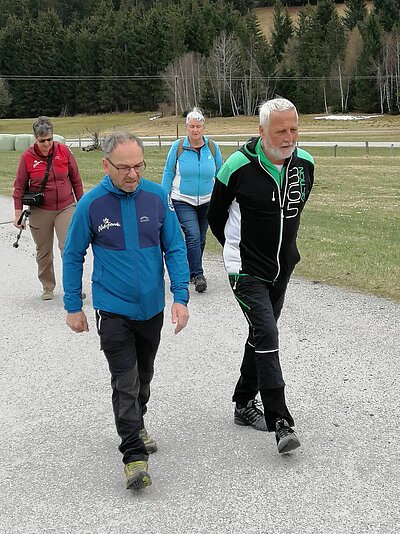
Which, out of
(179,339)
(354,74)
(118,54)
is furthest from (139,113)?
(179,339)

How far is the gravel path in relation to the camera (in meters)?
3.32

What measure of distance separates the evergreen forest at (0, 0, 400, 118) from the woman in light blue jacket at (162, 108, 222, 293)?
261 ft

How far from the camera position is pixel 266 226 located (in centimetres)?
396

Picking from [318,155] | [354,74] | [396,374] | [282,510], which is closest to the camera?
[282,510]

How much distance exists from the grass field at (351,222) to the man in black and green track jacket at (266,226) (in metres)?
3.37

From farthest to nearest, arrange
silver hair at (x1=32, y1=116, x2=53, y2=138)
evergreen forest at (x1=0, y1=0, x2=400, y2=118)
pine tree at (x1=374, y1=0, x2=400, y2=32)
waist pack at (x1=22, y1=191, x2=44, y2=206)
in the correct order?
pine tree at (x1=374, y1=0, x2=400, y2=32)
evergreen forest at (x1=0, y1=0, x2=400, y2=118)
waist pack at (x1=22, y1=191, x2=44, y2=206)
silver hair at (x1=32, y1=116, x2=53, y2=138)

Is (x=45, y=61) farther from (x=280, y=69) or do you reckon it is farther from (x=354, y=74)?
(x=354, y=74)

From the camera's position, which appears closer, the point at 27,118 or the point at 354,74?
the point at 354,74

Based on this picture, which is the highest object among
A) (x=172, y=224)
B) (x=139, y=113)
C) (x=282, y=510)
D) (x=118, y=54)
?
(x=118, y=54)

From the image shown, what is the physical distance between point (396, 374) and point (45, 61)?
120 metres

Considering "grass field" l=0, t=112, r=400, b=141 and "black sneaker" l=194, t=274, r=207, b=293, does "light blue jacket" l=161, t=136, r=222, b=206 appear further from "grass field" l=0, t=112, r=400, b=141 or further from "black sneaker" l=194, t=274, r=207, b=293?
"grass field" l=0, t=112, r=400, b=141

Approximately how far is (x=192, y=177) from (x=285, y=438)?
409 cm

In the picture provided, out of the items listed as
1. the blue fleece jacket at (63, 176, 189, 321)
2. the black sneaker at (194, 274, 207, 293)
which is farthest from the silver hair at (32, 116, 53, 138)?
the blue fleece jacket at (63, 176, 189, 321)

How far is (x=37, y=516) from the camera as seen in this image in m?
3.38
